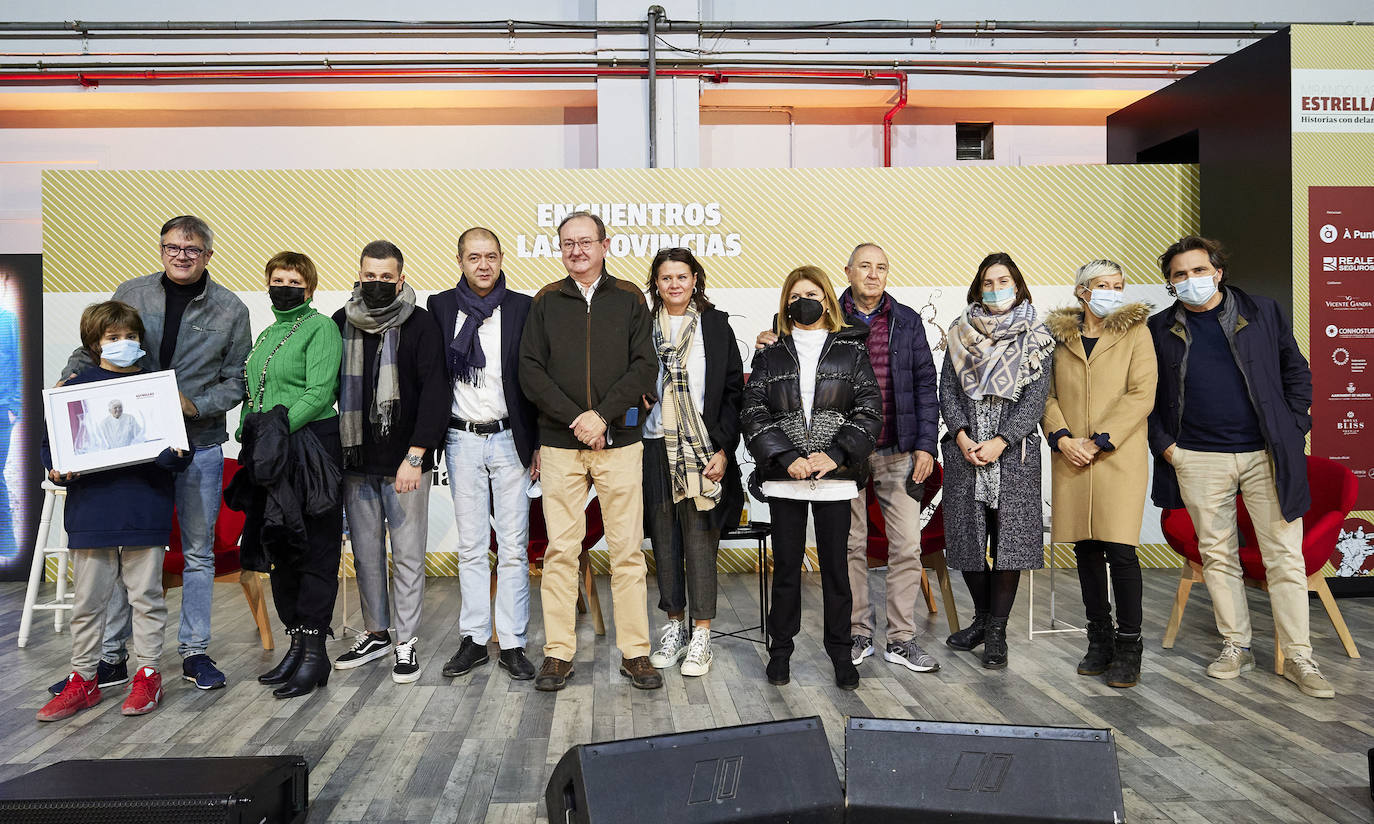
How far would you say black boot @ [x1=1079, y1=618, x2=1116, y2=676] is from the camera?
3.65 meters

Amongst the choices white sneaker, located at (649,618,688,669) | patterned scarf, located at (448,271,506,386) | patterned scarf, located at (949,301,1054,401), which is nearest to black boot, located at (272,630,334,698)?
patterned scarf, located at (448,271,506,386)

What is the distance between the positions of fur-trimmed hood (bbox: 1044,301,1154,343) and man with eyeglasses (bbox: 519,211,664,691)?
1.60 meters

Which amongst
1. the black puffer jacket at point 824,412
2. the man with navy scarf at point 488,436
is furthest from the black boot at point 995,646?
the man with navy scarf at point 488,436

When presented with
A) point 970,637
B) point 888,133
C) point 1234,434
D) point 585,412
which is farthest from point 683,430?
point 888,133

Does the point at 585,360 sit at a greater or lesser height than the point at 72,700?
greater

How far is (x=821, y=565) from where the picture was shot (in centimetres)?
349

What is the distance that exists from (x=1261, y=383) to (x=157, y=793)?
12.2 feet

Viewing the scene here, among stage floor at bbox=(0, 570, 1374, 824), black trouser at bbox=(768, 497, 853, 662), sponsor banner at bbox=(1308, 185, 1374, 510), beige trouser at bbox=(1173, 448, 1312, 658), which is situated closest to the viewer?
stage floor at bbox=(0, 570, 1374, 824)

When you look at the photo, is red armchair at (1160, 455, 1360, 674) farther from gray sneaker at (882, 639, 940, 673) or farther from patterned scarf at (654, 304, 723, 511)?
patterned scarf at (654, 304, 723, 511)

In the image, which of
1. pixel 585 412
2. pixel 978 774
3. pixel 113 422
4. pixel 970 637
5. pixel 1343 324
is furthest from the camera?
pixel 1343 324

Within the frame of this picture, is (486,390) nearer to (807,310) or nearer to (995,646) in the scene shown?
(807,310)

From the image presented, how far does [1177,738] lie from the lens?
9.70 feet

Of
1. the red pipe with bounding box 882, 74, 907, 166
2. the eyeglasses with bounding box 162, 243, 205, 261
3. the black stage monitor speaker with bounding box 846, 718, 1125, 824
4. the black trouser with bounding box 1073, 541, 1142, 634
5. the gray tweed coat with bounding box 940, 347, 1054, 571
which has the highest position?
the red pipe with bounding box 882, 74, 907, 166

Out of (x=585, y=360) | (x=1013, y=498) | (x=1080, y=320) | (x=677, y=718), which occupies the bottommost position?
(x=677, y=718)
